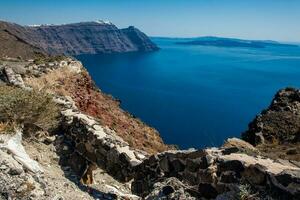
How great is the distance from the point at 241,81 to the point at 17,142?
119412mm

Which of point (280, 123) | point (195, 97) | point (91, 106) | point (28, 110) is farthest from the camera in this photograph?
point (195, 97)

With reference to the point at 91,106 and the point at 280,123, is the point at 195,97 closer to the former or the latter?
the point at 280,123

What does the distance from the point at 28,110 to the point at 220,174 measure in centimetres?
575

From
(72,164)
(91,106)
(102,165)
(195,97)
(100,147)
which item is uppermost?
(100,147)

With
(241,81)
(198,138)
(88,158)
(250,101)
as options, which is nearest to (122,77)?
(241,81)

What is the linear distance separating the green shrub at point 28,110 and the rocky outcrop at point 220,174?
360 centimetres

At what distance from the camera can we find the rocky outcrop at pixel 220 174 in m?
6.56

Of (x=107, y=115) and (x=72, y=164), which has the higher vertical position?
(x=72, y=164)

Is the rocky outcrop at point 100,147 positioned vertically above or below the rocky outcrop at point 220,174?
below

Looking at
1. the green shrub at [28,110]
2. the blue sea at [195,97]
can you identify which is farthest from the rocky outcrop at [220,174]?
the blue sea at [195,97]

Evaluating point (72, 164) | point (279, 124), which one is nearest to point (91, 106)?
point (279, 124)

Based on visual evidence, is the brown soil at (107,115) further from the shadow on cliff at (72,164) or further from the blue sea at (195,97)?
the blue sea at (195,97)

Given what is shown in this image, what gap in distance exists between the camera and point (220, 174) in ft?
24.6

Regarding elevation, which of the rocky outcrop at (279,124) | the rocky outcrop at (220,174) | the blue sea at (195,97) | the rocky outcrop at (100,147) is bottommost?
the blue sea at (195,97)
